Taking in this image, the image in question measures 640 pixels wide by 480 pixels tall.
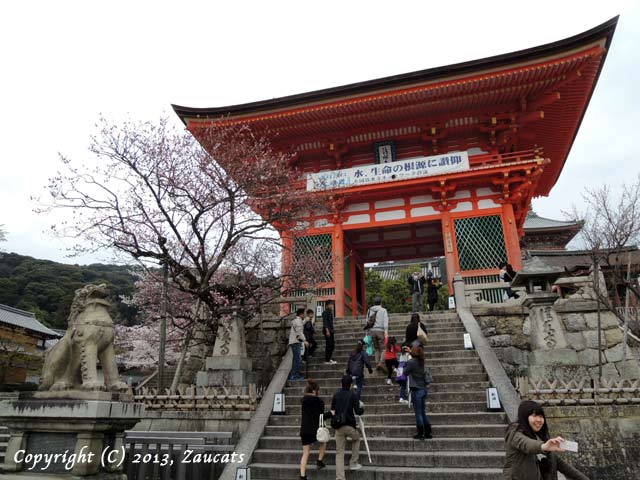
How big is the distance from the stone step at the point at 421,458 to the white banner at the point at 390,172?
9.57 metres

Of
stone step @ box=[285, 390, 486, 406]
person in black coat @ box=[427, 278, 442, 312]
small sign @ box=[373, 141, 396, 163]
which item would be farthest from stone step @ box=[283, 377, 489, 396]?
small sign @ box=[373, 141, 396, 163]

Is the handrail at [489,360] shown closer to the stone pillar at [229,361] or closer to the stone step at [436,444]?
the stone step at [436,444]

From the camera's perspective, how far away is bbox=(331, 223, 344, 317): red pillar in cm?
1451

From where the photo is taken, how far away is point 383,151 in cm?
1589

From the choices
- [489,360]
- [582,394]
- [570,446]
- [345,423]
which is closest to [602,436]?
[582,394]

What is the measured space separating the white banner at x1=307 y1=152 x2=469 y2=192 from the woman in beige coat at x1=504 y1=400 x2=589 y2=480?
1210 cm

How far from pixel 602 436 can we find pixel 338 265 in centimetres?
916

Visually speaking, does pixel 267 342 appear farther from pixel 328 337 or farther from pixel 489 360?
pixel 489 360

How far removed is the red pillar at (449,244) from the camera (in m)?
14.2

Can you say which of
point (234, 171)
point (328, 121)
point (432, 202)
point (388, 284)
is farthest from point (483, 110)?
point (388, 284)

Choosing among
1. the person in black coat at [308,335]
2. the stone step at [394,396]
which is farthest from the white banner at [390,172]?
the stone step at [394,396]

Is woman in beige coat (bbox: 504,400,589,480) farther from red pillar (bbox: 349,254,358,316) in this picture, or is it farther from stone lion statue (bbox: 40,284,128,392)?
red pillar (bbox: 349,254,358,316)

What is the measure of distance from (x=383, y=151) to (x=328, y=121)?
2386 mm

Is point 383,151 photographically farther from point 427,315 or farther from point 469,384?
point 469,384
